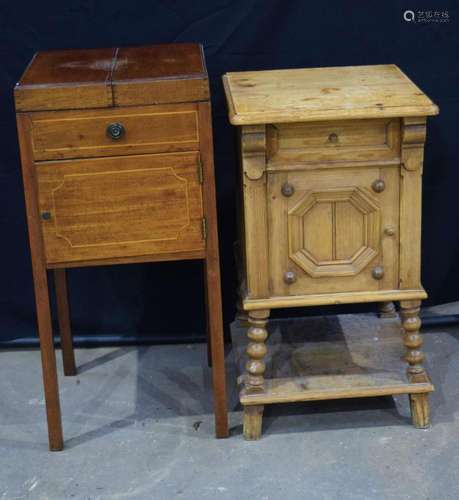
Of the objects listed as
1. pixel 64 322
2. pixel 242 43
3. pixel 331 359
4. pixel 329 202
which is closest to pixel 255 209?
pixel 329 202

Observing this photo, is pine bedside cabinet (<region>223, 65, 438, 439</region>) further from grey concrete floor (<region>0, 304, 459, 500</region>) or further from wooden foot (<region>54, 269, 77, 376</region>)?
wooden foot (<region>54, 269, 77, 376</region>)

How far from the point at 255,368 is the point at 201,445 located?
0.29 meters

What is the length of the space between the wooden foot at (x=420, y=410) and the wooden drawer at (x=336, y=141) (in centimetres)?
75

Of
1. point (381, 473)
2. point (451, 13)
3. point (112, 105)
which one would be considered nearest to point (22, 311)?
point (112, 105)

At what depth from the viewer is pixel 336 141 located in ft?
9.40

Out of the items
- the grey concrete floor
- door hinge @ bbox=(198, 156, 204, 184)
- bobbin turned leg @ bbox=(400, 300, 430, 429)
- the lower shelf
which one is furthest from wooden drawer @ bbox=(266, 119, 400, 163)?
the grey concrete floor

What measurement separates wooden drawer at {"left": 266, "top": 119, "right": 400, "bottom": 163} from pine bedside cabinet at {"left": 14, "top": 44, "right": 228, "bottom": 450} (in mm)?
204

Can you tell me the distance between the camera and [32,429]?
3.23 m

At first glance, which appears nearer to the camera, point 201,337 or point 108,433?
point 108,433

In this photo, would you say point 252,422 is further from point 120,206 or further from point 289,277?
point 120,206

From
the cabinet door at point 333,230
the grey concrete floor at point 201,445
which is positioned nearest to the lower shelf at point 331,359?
the grey concrete floor at point 201,445

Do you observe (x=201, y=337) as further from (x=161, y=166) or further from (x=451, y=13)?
(x=451, y=13)

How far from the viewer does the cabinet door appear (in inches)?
114

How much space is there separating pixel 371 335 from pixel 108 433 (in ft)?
3.02
